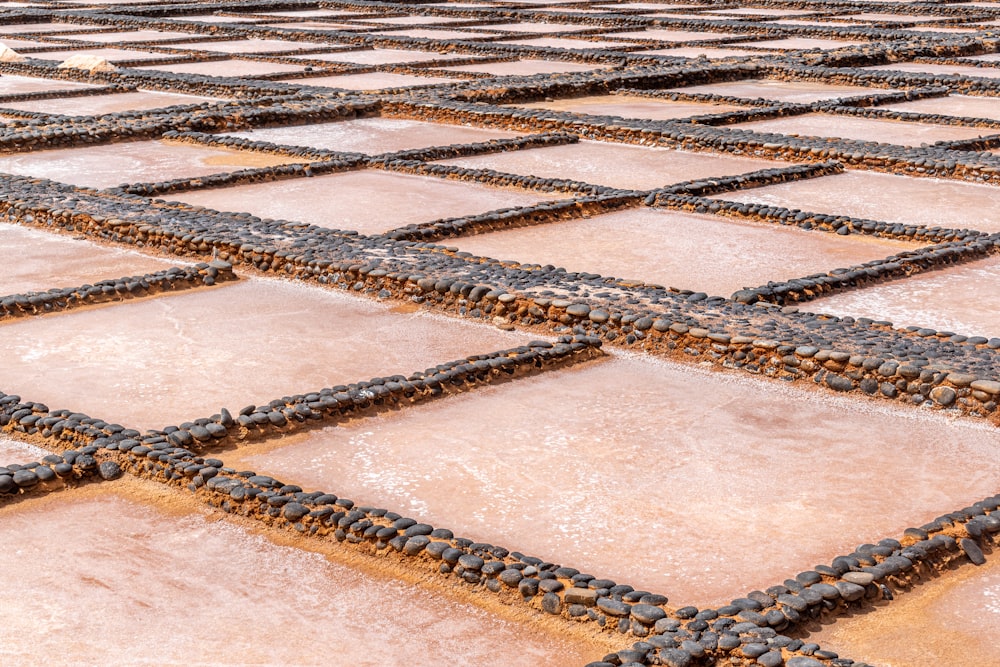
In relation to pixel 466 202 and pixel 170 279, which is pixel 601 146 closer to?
pixel 466 202

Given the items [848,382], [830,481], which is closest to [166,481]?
[830,481]

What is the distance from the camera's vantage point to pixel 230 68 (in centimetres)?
1728

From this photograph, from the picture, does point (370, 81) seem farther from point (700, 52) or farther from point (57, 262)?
point (57, 262)

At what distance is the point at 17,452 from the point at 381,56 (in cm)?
1414

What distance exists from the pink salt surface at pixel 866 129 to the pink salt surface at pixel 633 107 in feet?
2.72

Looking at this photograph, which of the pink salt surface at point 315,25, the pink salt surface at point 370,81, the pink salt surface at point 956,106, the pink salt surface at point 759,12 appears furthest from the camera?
the pink salt surface at point 759,12

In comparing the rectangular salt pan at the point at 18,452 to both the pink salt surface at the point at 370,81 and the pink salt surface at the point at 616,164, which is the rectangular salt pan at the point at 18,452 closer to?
the pink salt surface at the point at 616,164

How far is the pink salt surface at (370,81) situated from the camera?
15891 mm

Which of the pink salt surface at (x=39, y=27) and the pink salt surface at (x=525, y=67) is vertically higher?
the pink salt surface at (x=39, y=27)

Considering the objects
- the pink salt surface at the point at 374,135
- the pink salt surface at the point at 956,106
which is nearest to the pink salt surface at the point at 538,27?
the pink salt surface at the point at 956,106

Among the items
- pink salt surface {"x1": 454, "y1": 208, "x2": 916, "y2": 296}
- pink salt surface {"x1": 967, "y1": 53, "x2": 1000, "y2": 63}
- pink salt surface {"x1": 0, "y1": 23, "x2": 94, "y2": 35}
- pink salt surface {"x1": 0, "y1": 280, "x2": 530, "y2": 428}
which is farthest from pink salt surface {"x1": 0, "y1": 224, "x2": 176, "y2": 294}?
pink salt surface {"x1": 0, "y1": 23, "x2": 94, "y2": 35}

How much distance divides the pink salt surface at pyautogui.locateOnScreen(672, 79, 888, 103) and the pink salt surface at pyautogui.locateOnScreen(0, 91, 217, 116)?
559 centimetres

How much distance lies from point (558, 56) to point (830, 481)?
14.2 meters

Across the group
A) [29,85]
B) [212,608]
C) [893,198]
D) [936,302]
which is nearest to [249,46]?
[29,85]
